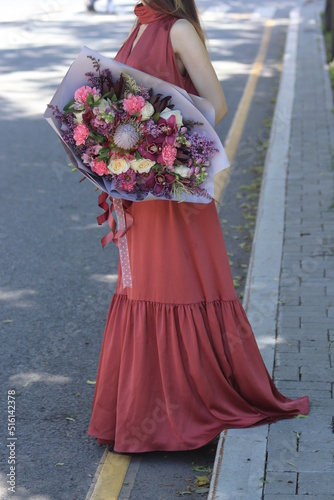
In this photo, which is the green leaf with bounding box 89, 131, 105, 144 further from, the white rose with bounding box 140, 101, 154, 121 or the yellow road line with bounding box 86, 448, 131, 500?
the yellow road line with bounding box 86, 448, 131, 500

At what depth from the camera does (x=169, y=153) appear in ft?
11.5

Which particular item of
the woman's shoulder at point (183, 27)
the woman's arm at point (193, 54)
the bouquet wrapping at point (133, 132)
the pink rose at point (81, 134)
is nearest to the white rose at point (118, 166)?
the bouquet wrapping at point (133, 132)

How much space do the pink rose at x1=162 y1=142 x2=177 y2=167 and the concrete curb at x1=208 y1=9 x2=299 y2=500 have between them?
125cm

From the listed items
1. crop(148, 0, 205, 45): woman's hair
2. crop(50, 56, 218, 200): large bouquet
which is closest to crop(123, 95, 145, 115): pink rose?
crop(50, 56, 218, 200): large bouquet

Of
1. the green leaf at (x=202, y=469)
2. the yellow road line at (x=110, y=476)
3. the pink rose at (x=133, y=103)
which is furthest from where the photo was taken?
the green leaf at (x=202, y=469)

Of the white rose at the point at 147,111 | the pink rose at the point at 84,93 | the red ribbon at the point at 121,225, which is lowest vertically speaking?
the red ribbon at the point at 121,225

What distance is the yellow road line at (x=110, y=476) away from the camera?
12.0ft

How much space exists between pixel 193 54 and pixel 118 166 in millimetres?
594

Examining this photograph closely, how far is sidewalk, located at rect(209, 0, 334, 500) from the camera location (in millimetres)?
3521

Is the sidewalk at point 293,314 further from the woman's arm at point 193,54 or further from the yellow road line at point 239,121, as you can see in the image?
the woman's arm at point 193,54

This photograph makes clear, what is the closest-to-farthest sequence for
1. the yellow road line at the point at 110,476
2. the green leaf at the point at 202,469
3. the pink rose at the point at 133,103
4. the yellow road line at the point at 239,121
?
the pink rose at the point at 133,103, the yellow road line at the point at 110,476, the green leaf at the point at 202,469, the yellow road line at the point at 239,121

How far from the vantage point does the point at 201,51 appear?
12.1ft

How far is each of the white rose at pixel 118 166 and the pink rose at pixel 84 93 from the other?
0.89ft

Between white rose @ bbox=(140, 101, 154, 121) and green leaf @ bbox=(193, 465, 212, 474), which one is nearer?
white rose @ bbox=(140, 101, 154, 121)
